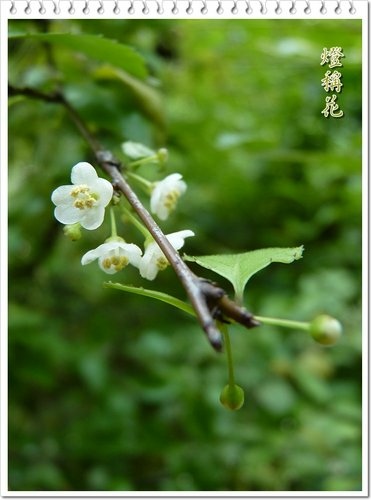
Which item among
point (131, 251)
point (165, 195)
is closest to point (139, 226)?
point (131, 251)

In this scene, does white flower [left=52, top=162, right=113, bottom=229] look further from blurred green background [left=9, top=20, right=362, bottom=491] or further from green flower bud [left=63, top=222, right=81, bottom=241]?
blurred green background [left=9, top=20, right=362, bottom=491]

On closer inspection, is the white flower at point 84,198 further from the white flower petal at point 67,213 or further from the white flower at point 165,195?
the white flower at point 165,195

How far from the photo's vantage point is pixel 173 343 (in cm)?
156

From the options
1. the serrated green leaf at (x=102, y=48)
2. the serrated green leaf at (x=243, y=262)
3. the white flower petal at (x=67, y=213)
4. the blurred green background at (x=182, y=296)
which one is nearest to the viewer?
the serrated green leaf at (x=243, y=262)

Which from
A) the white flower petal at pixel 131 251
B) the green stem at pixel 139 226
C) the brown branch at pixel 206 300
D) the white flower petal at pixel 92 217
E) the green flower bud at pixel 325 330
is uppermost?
the white flower petal at pixel 92 217

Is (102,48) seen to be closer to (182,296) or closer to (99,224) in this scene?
(99,224)

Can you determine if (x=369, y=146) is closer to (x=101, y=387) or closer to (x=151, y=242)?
(x=151, y=242)

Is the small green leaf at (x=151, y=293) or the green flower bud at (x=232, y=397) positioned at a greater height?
the small green leaf at (x=151, y=293)

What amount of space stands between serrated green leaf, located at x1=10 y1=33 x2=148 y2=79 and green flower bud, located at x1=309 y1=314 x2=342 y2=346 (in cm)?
52

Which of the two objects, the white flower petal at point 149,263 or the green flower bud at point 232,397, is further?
the white flower petal at point 149,263

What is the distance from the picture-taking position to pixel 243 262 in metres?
0.61

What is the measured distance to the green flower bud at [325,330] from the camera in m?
0.46

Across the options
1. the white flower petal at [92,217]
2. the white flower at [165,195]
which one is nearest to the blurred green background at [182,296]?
the white flower at [165,195]

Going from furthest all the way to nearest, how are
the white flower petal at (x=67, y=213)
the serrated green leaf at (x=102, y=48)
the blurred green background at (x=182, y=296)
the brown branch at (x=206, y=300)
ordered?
1. the blurred green background at (x=182, y=296)
2. the serrated green leaf at (x=102, y=48)
3. the white flower petal at (x=67, y=213)
4. the brown branch at (x=206, y=300)
